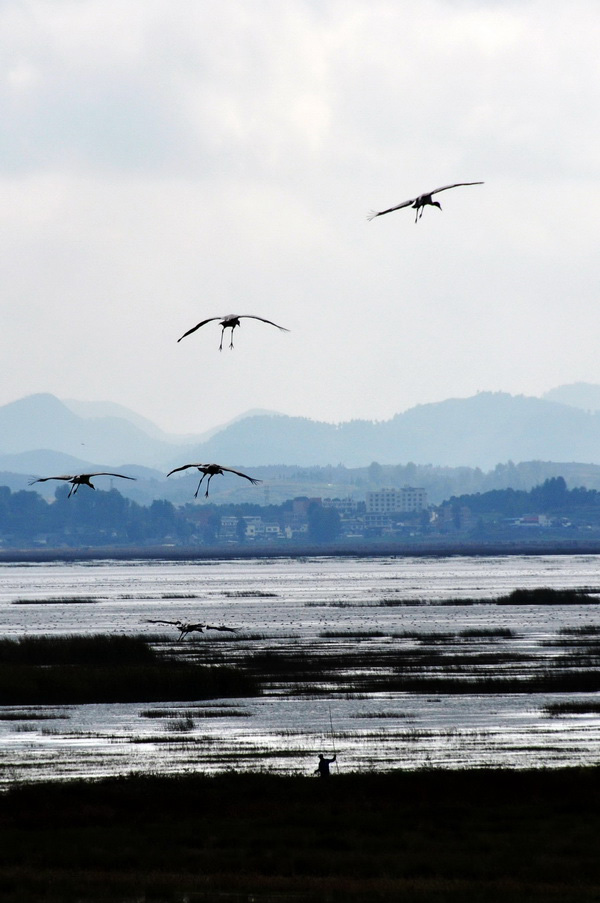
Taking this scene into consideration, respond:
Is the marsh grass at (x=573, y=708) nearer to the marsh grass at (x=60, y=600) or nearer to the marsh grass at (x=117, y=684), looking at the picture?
the marsh grass at (x=117, y=684)

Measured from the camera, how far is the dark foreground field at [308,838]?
28062 millimetres

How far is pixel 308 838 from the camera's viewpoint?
1286 inches

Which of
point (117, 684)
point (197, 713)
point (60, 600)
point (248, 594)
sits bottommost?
point (197, 713)

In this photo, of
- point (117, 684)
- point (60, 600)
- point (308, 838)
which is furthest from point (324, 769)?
point (60, 600)

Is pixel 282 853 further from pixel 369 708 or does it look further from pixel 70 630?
pixel 70 630

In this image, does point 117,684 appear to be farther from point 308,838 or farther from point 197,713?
point 308,838

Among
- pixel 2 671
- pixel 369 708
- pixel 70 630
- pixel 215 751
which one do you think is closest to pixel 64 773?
pixel 215 751

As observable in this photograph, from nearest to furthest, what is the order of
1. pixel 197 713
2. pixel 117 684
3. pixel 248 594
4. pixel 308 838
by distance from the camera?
pixel 308 838, pixel 197 713, pixel 117 684, pixel 248 594

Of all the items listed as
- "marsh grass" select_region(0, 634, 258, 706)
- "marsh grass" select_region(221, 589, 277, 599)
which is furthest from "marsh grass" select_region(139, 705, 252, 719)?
"marsh grass" select_region(221, 589, 277, 599)

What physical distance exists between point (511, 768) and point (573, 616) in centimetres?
7551

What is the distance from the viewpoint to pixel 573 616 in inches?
4476

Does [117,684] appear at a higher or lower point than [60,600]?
lower

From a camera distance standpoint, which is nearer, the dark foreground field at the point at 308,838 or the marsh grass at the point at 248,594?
the dark foreground field at the point at 308,838

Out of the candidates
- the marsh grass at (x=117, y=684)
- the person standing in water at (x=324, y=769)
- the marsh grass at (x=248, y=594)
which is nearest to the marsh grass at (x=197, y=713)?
the marsh grass at (x=117, y=684)
